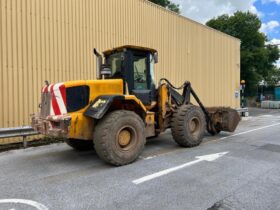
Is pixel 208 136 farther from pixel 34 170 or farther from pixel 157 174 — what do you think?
pixel 34 170

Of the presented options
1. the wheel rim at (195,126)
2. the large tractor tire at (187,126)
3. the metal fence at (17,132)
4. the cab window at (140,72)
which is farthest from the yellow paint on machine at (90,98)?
the metal fence at (17,132)

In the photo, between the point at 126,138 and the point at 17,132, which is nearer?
the point at 126,138

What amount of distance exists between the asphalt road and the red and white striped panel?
1.19 metres

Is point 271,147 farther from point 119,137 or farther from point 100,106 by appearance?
point 100,106

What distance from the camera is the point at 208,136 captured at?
10156 mm

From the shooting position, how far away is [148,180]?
5312mm

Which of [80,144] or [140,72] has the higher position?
[140,72]

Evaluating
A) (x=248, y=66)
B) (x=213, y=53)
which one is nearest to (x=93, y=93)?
(x=213, y=53)

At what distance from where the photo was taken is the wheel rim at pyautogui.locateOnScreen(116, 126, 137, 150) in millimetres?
6301

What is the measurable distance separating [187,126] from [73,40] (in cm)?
524

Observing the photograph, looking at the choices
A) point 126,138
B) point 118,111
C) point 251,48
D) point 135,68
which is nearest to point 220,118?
point 135,68

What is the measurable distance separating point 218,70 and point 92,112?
44.3 ft

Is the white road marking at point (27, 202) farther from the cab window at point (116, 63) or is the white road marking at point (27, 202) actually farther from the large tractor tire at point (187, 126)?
the large tractor tire at point (187, 126)

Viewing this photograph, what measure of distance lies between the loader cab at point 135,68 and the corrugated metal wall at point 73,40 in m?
2.71
